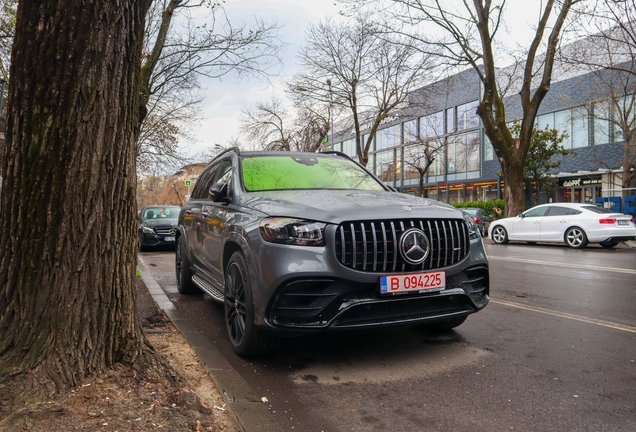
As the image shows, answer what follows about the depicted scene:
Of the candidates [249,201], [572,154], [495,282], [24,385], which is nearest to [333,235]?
[249,201]

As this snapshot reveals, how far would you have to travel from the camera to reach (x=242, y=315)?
4176 mm

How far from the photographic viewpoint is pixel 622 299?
6449 mm

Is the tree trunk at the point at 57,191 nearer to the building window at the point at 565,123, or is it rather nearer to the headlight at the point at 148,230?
the headlight at the point at 148,230

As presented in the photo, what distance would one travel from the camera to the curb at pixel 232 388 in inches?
116

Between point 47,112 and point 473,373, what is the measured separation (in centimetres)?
319

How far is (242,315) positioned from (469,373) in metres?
1.73

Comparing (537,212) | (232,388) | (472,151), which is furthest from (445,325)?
(472,151)

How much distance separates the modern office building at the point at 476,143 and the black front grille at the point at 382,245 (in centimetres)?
2046

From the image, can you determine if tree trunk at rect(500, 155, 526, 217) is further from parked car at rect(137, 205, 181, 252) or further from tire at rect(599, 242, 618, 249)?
parked car at rect(137, 205, 181, 252)

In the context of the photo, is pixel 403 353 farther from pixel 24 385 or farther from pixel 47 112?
pixel 47 112

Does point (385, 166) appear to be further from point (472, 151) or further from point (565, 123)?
point (565, 123)

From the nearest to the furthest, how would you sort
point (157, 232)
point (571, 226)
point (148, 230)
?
point (148, 230), point (157, 232), point (571, 226)

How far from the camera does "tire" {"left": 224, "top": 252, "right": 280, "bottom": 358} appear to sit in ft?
12.9

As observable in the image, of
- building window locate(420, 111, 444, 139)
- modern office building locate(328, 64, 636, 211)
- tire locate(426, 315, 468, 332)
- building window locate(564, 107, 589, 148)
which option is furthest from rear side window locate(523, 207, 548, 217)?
building window locate(420, 111, 444, 139)
